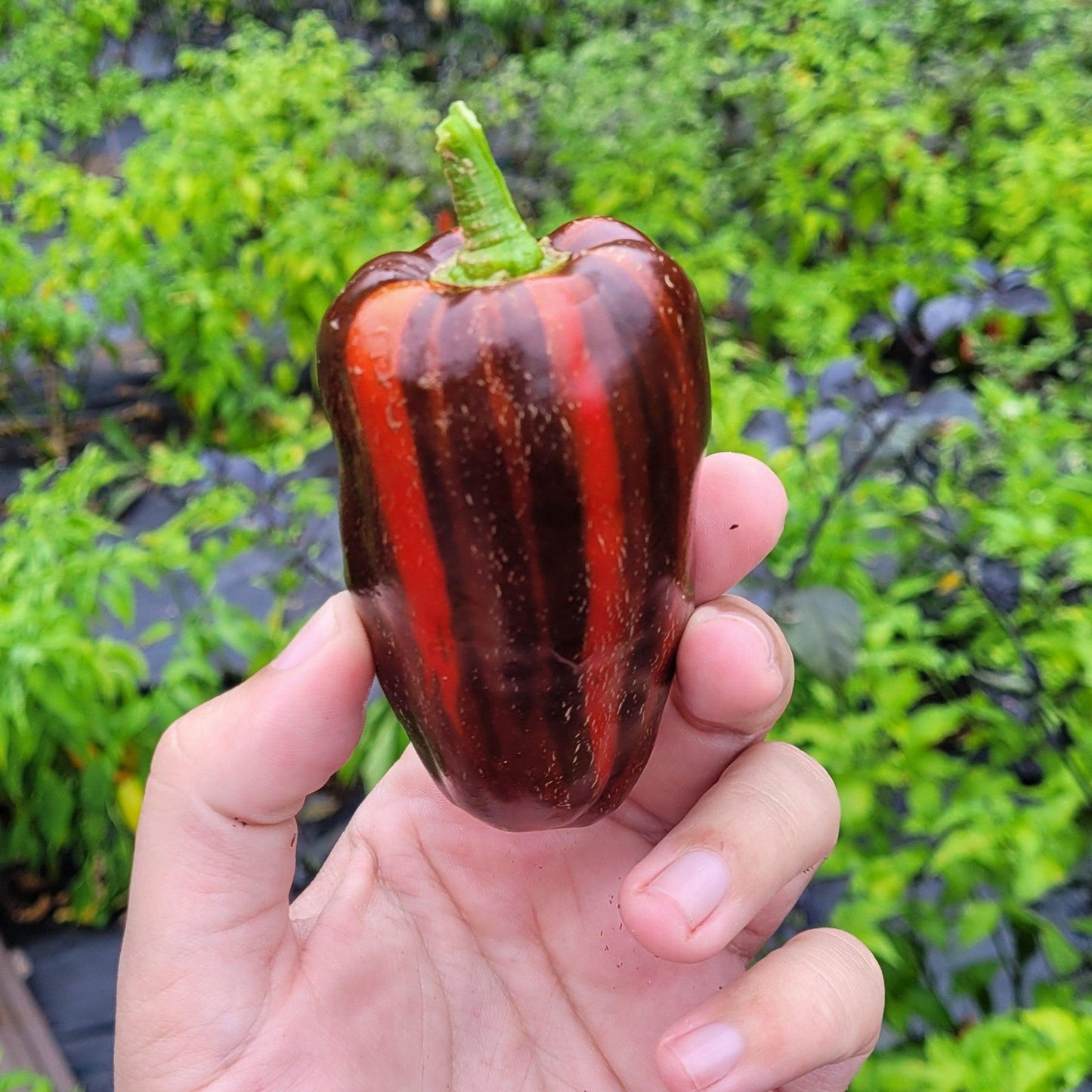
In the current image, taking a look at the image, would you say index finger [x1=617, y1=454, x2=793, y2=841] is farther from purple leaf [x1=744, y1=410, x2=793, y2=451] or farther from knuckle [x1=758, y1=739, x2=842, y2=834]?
purple leaf [x1=744, y1=410, x2=793, y2=451]

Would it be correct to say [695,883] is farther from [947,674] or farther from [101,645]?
[101,645]

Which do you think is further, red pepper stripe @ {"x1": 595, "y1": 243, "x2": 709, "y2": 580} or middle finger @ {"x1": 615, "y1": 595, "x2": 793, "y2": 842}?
middle finger @ {"x1": 615, "y1": 595, "x2": 793, "y2": 842}

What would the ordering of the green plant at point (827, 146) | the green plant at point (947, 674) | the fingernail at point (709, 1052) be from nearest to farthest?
the fingernail at point (709, 1052), the green plant at point (947, 674), the green plant at point (827, 146)

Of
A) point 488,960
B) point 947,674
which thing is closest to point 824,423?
point 947,674

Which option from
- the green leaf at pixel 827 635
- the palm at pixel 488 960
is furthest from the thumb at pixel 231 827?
the green leaf at pixel 827 635

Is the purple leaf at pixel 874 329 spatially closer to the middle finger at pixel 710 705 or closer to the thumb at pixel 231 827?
the middle finger at pixel 710 705

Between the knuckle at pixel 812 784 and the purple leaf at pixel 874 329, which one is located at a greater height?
the purple leaf at pixel 874 329

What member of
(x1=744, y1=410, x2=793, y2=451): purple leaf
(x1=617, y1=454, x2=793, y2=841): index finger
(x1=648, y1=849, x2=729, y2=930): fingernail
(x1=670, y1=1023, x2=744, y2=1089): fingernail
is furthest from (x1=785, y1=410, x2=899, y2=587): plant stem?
(x1=670, y1=1023, x2=744, y2=1089): fingernail

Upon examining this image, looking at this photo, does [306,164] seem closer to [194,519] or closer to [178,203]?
[178,203]
